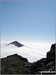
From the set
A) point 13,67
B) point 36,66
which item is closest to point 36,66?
point 36,66

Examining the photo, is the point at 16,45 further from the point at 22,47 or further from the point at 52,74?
the point at 52,74

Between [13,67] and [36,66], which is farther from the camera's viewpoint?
[13,67]

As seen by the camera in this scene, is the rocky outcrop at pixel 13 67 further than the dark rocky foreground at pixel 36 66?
Yes

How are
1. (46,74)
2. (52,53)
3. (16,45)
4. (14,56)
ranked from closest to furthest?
(46,74) < (52,53) < (14,56) < (16,45)

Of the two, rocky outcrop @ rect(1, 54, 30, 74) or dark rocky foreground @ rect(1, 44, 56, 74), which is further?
rocky outcrop @ rect(1, 54, 30, 74)

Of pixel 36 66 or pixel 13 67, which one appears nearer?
pixel 36 66

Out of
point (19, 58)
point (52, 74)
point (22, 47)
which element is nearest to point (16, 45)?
point (22, 47)

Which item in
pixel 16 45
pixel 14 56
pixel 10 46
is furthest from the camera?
A: pixel 16 45

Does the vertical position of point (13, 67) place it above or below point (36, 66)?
below

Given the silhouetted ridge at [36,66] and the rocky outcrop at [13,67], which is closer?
the silhouetted ridge at [36,66]

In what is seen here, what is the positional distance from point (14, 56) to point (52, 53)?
45.9 ft

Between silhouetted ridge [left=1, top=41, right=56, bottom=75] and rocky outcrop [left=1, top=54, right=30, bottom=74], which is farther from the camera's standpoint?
rocky outcrop [left=1, top=54, right=30, bottom=74]

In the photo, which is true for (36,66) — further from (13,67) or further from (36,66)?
(13,67)

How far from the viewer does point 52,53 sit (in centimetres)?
2820
